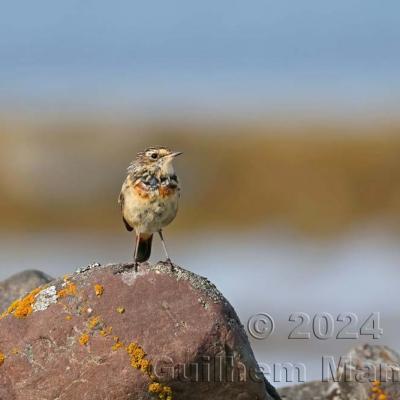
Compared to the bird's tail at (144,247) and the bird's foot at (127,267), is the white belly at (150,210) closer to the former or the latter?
the bird's tail at (144,247)

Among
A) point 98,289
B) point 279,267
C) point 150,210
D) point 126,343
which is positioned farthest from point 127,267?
point 279,267

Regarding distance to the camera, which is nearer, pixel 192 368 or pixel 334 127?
pixel 192 368

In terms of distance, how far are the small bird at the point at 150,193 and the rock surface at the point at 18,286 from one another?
5.19 feet

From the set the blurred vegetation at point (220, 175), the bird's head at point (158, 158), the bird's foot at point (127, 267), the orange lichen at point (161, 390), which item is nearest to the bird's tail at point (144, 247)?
the bird's head at point (158, 158)

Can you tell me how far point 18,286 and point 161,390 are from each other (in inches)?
150

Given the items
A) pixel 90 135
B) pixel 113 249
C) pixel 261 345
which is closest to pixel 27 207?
pixel 90 135

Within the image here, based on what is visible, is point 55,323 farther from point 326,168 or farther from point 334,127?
point 334,127

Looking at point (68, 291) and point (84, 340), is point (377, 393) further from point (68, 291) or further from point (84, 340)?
point (68, 291)

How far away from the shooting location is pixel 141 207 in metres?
11.8

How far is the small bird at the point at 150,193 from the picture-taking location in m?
11.8

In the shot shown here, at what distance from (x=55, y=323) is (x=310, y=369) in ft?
32.6

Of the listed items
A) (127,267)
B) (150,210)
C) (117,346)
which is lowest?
(117,346)

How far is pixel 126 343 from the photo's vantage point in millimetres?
9953

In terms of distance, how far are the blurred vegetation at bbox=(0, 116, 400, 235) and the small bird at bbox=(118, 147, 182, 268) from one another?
2376cm
